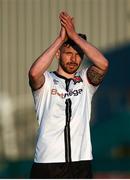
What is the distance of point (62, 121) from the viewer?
3.79 metres

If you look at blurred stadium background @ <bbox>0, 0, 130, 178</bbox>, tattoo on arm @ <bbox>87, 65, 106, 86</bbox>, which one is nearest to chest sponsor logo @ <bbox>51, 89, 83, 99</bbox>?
tattoo on arm @ <bbox>87, 65, 106, 86</bbox>

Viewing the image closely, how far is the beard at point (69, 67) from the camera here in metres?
3.83

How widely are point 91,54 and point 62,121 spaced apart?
1.20 ft

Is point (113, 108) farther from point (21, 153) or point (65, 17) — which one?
point (65, 17)

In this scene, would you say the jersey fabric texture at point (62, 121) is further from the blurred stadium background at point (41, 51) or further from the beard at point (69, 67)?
the blurred stadium background at point (41, 51)

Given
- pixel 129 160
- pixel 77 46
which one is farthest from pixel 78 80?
pixel 129 160

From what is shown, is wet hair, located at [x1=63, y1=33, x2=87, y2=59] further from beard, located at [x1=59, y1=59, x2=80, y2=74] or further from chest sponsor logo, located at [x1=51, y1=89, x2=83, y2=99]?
chest sponsor logo, located at [x1=51, y1=89, x2=83, y2=99]

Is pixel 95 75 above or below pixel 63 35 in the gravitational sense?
below

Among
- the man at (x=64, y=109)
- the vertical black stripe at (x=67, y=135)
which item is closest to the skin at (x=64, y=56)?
the man at (x=64, y=109)

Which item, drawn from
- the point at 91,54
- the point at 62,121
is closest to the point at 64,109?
the point at 62,121

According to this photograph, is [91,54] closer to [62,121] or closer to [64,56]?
[64,56]

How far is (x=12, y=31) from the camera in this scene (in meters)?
11.5

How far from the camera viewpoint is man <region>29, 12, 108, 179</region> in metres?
3.79

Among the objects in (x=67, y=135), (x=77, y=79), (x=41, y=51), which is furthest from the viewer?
(x=41, y=51)
